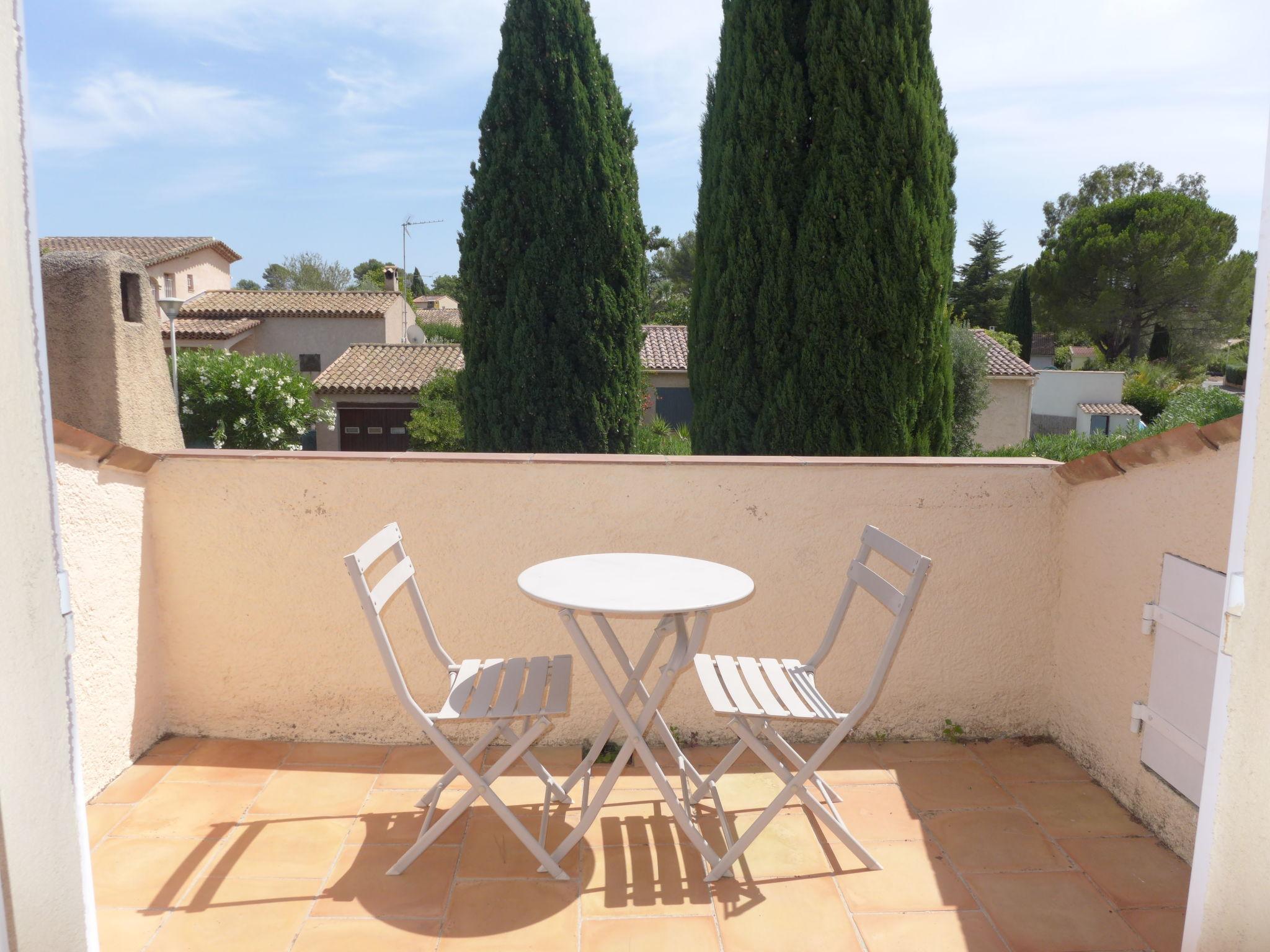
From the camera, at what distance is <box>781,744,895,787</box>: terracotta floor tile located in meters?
2.93

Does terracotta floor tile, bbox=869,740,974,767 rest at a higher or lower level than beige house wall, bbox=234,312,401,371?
lower

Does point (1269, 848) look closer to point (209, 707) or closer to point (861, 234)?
point (209, 707)

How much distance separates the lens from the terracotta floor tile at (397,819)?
8.29ft

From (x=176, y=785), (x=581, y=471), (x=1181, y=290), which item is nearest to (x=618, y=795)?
(x=581, y=471)

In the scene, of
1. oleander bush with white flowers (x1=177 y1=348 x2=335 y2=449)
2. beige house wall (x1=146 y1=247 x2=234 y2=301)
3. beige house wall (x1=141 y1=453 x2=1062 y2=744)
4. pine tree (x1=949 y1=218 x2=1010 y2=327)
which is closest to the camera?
beige house wall (x1=141 y1=453 x2=1062 y2=744)

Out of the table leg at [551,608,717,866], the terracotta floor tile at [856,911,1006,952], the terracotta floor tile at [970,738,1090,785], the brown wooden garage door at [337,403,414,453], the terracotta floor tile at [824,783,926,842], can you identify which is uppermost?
the table leg at [551,608,717,866]

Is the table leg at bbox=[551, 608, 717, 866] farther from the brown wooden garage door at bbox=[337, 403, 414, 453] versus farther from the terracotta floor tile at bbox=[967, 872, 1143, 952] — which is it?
the brown wooden garage door at bbox=[337, 403, 414, 453]

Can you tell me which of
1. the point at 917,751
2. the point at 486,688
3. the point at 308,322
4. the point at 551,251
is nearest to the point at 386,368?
the point at 308,322

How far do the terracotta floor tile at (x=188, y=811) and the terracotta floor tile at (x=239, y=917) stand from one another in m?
0.32

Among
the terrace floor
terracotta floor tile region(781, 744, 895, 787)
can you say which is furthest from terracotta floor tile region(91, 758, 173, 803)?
terracotta floor tile region(781, 744, 895, 787)

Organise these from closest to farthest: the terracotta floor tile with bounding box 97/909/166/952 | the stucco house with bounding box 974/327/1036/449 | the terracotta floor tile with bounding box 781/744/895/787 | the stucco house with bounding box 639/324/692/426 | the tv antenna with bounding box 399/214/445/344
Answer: the terracotta floor tile with bounding box 97/909/166/952 → the terracotta floor tile with bounding box 781/744/895/787 → the stucco house with bounding box 974/327/1036/449 → the stucco house with bounding box 639/324/692/426 → the tv antenna with bounding box 399/214/445/344

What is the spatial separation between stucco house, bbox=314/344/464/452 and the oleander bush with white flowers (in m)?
3.17

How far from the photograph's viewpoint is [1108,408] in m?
26.2

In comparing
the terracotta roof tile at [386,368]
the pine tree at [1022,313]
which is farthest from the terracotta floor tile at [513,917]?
the pine tree at [1022,313]
